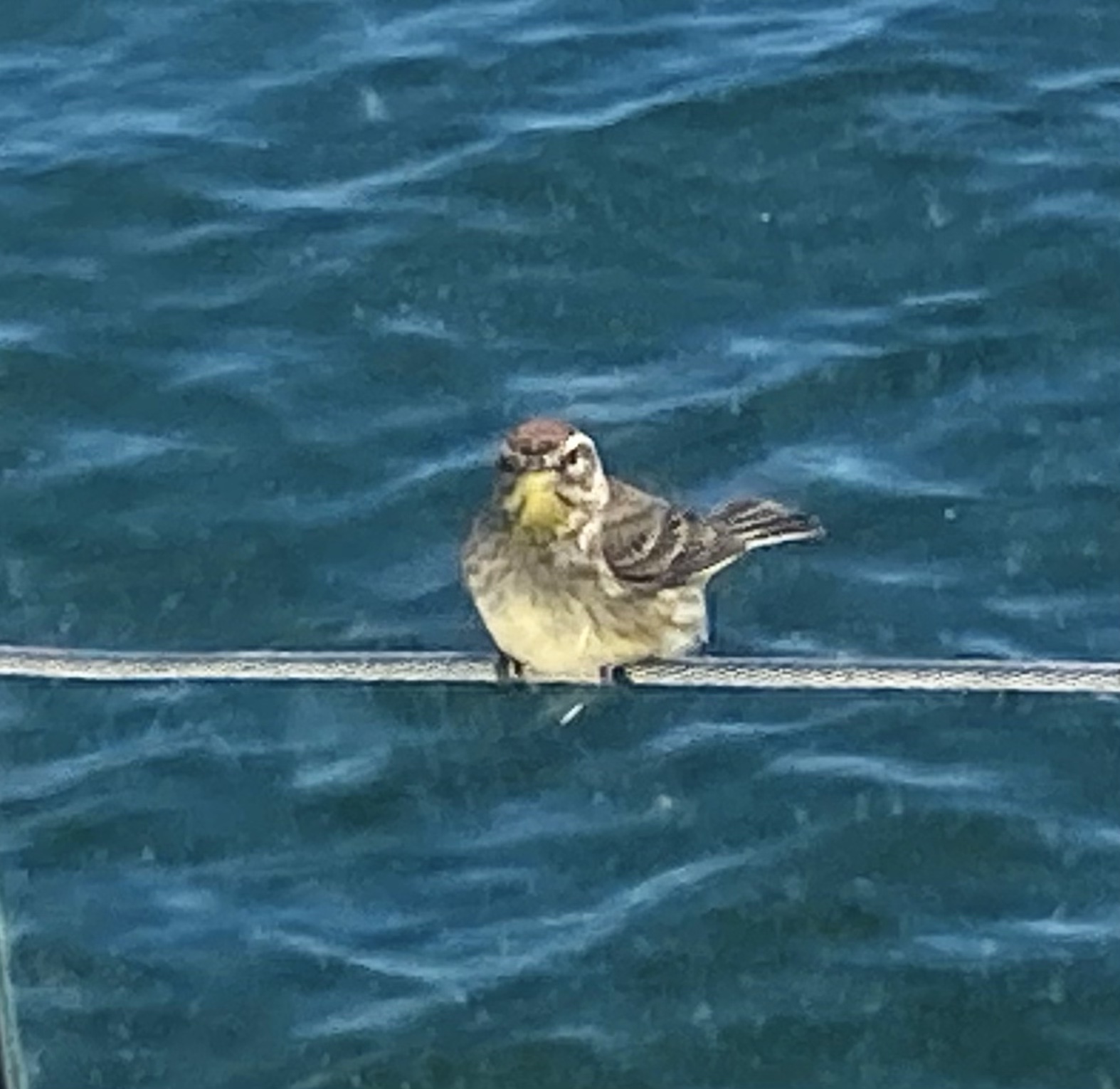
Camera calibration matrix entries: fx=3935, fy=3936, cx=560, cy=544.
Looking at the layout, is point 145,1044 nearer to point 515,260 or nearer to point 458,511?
point 458,511

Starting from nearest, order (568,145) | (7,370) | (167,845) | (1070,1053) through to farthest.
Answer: (1070,1053), (167,845), (7,370), (568,145)

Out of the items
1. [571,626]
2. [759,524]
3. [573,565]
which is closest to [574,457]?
[573,565]

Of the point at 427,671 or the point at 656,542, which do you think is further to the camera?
the point at 656,542

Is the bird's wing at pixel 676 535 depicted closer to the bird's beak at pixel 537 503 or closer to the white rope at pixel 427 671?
the bird's beak at pixel 537 503

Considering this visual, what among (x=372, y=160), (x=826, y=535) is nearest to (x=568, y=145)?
(x=372, y=160)

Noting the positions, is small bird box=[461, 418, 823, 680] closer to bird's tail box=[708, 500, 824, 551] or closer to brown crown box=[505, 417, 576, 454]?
brown crown box=[505, 417, 576, 454]

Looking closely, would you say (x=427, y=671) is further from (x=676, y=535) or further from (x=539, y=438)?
(x=676, y=535)
